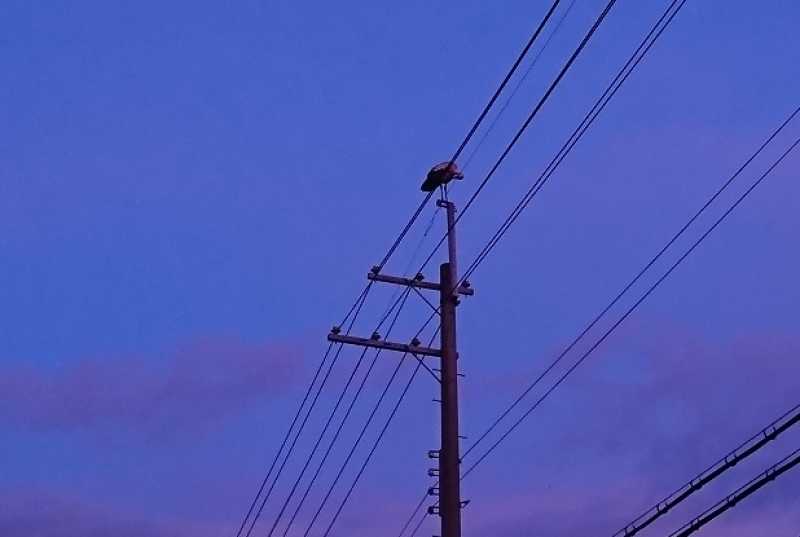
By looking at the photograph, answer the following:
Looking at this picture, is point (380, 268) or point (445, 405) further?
point (380, 268)

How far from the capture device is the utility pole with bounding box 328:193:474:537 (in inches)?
901

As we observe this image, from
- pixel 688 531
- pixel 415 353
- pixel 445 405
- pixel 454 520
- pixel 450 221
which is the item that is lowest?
pixel 688 531

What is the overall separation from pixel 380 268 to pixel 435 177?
9.07 ft

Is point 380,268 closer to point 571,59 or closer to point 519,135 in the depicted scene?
point 519,135

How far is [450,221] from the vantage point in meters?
25.8

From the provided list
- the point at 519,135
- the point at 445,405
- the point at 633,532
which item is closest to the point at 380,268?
the point at 445,405

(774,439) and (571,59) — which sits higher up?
(571,59)

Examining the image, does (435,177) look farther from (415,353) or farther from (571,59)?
(571,59)

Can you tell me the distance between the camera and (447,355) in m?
24.4

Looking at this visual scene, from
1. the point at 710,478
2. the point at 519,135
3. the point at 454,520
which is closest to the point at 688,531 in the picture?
the point at 710,478

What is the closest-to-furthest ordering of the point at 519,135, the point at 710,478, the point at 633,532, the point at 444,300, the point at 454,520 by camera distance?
the point at 519,135, the point at 710,478, the point at 633,532, the point at 454,520, the point at 444,300

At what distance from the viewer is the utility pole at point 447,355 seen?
22.9 metres

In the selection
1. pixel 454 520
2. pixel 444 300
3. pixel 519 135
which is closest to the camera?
pixel 519 135

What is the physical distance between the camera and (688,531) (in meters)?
19.6
